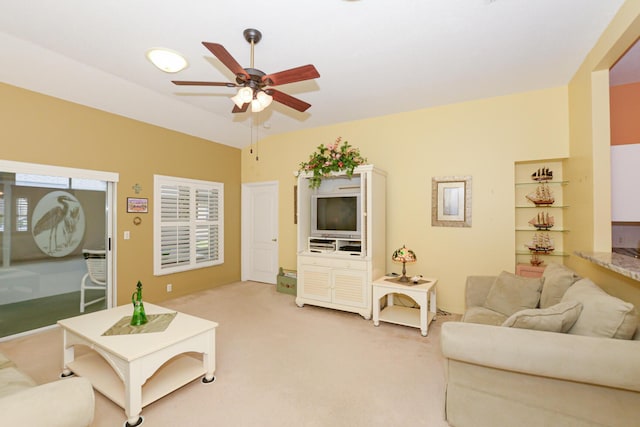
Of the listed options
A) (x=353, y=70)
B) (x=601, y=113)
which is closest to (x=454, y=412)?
(x=601, y=113)

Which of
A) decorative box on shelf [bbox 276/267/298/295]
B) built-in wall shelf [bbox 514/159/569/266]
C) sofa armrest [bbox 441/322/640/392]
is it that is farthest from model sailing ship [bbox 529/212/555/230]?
decorative box on shelf [bbox 276/267/298/295]

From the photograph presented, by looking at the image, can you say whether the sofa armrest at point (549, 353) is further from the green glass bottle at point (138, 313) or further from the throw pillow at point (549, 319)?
the green glass bottle at point (138, 313)

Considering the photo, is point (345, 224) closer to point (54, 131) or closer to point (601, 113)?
point (601, 113)

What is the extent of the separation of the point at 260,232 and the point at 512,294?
14.2 feet

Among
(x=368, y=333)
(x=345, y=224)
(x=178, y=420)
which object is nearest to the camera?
(x=178, y=420)

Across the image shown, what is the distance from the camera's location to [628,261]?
205 cm

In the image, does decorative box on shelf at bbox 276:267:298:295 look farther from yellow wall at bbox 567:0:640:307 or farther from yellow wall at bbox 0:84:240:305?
A: yellow wall at bbox 567:0:640:307

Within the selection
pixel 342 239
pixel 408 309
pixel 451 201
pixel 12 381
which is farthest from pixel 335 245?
pixel 12 381

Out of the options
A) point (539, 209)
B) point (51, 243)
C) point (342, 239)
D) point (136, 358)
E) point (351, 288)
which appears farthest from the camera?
point (342, 239)

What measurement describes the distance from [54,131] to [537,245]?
607cm

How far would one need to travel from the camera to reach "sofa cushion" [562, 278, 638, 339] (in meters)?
→ 1.58

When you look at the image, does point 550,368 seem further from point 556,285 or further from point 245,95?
point 245,95

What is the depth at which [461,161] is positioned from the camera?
3.88m

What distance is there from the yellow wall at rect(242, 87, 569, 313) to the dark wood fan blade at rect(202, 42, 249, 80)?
2.78 meters
